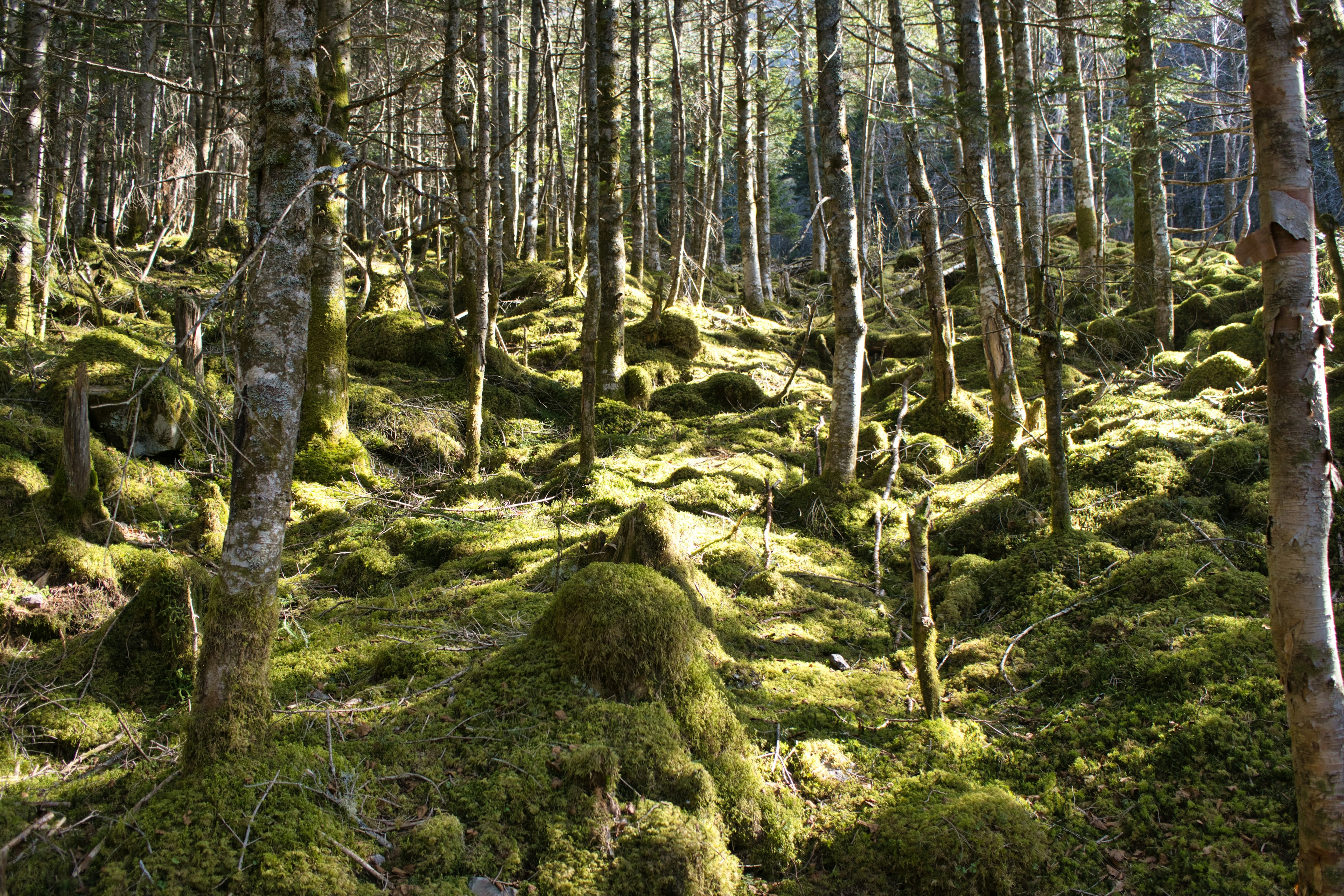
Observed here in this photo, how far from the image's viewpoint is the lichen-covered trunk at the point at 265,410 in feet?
10.0

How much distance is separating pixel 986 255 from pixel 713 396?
549cm

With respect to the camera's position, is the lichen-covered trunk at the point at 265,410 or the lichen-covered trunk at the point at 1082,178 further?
the lichen-covered trunk at the point at 1082,178

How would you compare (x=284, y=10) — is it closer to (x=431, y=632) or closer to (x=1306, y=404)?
(x=431, y=632)

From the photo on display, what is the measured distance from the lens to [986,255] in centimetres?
836

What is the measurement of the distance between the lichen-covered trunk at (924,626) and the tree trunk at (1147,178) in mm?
6033

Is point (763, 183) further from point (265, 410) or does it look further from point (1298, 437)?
point (265, 410)

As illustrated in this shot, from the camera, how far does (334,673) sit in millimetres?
4566

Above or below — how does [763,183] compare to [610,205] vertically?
above

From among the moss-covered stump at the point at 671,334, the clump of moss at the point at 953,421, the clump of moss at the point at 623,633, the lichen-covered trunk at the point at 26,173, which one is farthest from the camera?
the moss-covered stump at the point at 671,334

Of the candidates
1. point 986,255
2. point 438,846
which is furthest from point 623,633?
point 986,255

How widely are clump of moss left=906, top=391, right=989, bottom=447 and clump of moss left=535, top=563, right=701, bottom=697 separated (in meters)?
6.42

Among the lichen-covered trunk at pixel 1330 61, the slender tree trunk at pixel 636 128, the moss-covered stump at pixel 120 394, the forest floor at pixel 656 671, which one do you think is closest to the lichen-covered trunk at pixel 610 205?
the slender tree trunk at pixel 636 128

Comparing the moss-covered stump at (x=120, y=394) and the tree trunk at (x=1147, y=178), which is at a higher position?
the tree trunk at (x=1147, y=178)

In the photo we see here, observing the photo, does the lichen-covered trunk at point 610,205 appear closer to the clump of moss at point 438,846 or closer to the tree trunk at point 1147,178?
the tree trunk at point 1147,178
